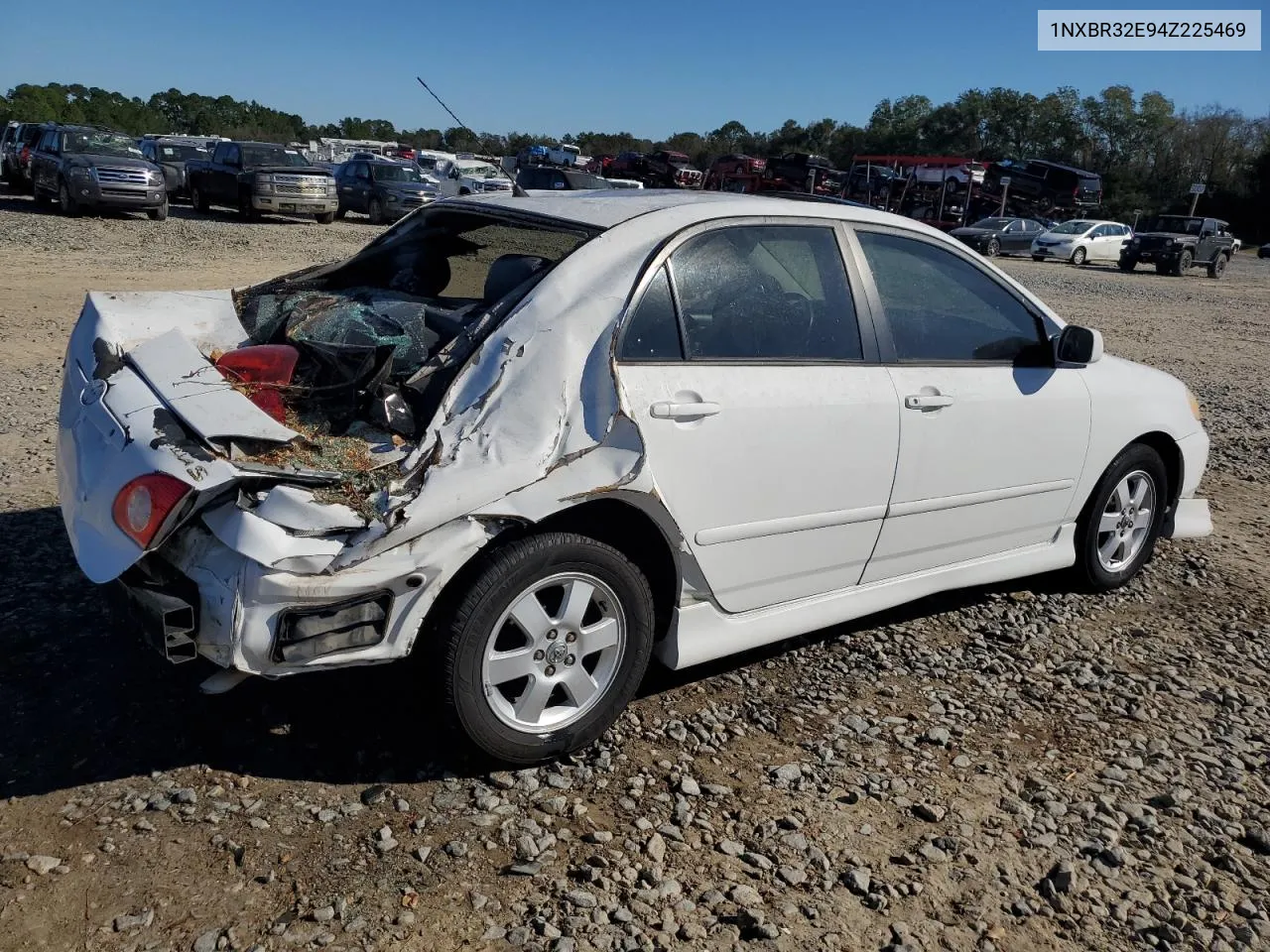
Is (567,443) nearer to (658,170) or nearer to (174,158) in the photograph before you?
(174,158)

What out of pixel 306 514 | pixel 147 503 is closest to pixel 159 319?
pixel 147 503

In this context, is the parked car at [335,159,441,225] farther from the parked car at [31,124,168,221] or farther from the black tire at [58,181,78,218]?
Result: the black tire at [58,181,78,218]

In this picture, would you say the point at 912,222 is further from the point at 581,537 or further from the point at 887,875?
the point at 887,875

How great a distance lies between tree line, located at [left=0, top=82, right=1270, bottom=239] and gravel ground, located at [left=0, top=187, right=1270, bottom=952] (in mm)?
55805

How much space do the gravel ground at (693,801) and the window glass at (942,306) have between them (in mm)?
1206

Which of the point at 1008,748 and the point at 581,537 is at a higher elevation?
the point at 581,537

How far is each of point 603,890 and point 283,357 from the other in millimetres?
1939

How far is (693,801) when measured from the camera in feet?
10.1

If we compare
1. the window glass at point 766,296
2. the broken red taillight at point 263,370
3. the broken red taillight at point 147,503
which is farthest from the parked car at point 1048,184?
the broken red taillight at point 147,503

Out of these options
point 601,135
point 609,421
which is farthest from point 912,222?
point 601,135

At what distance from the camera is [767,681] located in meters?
3.85

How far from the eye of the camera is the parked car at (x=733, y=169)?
136ft

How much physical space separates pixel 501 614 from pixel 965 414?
1973 millimetres

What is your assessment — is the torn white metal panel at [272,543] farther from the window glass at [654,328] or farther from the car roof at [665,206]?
the car roof at [665,206]
